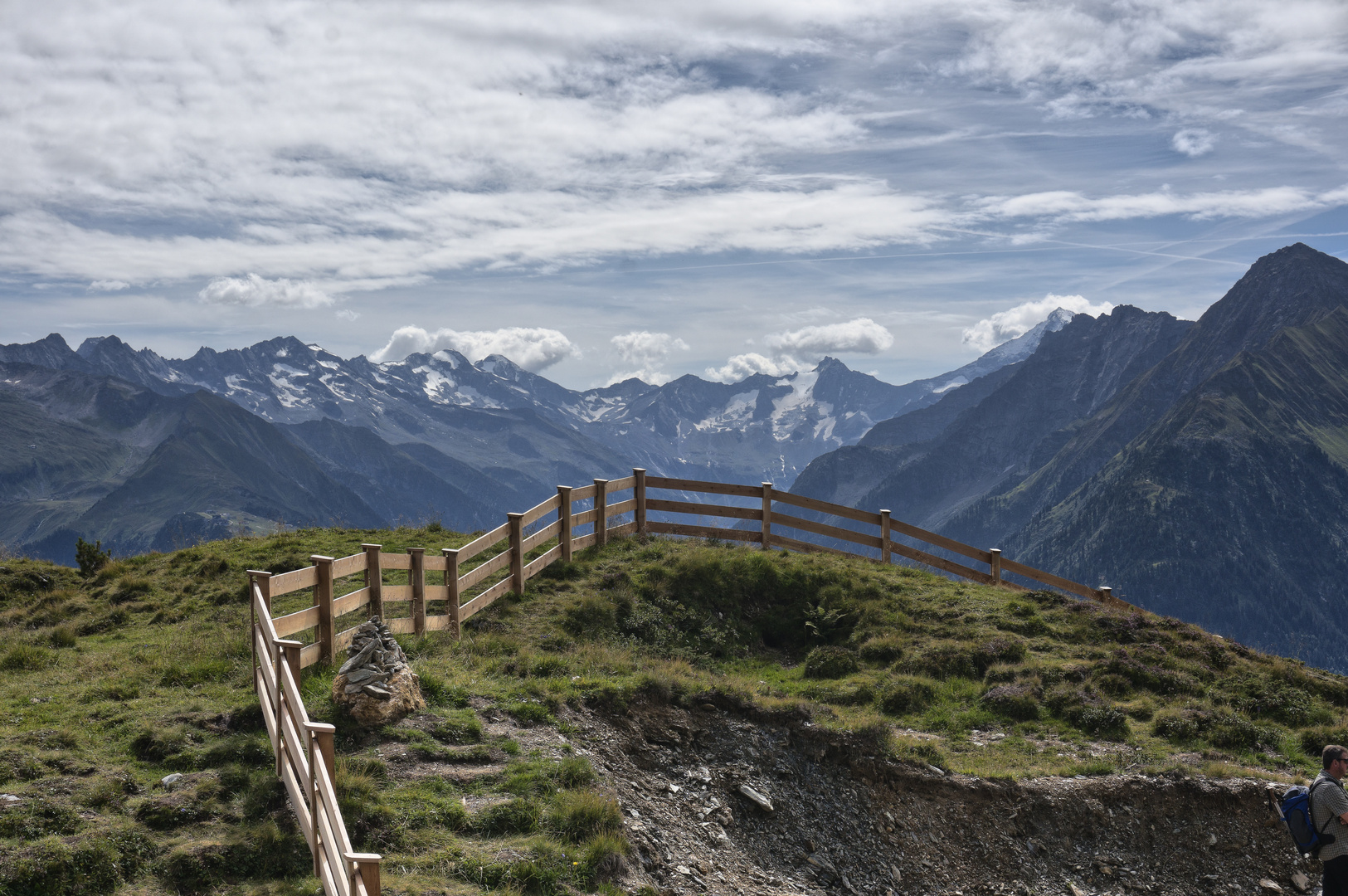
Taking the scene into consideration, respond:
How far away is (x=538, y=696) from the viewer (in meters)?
12.3

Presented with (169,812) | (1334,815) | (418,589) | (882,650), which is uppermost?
(418,589)

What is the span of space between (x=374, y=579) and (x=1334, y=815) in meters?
12.7

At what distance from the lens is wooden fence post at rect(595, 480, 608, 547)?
20672 millimetres

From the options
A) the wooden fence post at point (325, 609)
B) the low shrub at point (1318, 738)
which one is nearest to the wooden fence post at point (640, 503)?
the wooden fence post at point (325, 609)

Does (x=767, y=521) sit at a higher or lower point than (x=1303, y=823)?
higher

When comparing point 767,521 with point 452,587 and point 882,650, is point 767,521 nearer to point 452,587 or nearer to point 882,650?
point 882,650

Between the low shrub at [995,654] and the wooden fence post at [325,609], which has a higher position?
the wooden fence post at [325,609]

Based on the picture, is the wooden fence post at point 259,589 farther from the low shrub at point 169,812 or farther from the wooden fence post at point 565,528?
A: the wooden fence post at point 565,528

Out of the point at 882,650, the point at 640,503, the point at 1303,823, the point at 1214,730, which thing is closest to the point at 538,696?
the point at 882,650

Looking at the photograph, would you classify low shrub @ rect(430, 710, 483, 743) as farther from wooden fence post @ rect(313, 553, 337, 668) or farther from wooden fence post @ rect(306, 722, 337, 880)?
wooden fence post @ rect(306, 722, 337, 880)

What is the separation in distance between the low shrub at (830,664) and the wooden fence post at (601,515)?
6107 millimetres

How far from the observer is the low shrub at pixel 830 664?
659 inches

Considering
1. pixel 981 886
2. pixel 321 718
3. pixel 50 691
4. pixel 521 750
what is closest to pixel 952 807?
pixel 981 886

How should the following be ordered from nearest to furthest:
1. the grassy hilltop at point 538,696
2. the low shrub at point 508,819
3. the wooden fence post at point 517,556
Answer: the grassy hilltop at point 538,696 < the low shrub at point 508,819 < the wooden fence post at point 517,556
